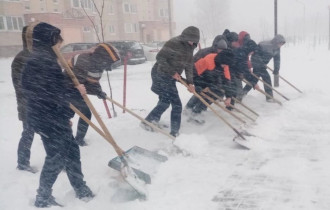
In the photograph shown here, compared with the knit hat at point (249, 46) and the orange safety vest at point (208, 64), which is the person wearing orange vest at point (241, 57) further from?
the orange safety vest at point (208, 64)

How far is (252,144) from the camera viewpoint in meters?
4.36

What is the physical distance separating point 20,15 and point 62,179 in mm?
25633

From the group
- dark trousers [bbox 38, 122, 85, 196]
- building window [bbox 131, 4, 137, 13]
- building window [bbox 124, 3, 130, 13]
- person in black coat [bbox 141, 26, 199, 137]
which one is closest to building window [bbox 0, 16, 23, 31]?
building window [bbox 124, 3, 130, 13]

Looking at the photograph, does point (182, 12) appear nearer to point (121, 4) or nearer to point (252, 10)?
point (252, 10)


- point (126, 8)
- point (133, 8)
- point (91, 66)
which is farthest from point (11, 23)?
point (91, 66)

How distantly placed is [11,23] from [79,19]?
17.9ft

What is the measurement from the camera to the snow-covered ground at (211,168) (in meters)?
3.04


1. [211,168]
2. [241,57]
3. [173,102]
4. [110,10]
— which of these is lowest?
[211,168]

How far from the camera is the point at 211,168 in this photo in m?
3.76

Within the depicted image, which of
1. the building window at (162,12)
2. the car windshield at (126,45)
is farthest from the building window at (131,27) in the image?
the car windshield at (126,45)

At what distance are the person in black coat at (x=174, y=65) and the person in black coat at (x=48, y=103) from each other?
6.10 ft

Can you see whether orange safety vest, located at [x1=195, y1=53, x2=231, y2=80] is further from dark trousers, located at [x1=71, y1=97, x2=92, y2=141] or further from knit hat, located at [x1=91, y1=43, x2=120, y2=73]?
dark trousers, located at [x1=71, y1=97, x2=92, y2=141]

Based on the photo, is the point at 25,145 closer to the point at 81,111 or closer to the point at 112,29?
the point at 81,111

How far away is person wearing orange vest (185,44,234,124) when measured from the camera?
4.95 meters
